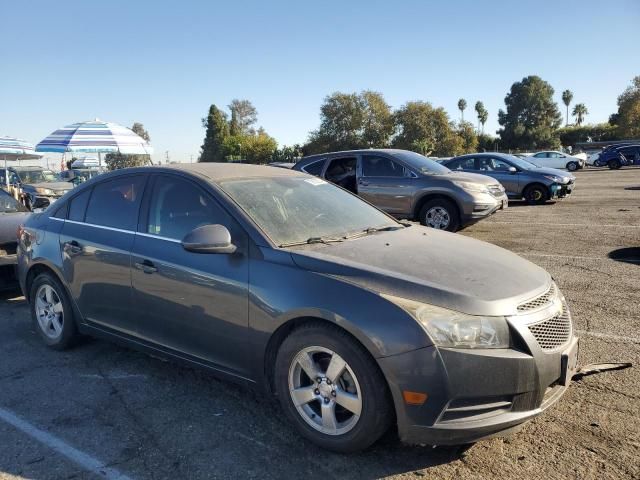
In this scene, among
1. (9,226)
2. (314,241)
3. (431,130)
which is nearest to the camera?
(314,241)

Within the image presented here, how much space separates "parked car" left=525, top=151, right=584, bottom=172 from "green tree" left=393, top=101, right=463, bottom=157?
1222 inches

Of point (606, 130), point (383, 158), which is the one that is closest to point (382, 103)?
point (606, 130)

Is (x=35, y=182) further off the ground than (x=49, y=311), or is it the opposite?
(x=35, y=182)

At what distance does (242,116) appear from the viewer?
10050cm

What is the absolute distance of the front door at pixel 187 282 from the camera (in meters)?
3.33

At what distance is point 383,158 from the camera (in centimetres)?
1087

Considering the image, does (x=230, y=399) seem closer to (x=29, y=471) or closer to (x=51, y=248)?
(x=29, y=471)

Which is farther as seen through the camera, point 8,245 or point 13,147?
point 13,147

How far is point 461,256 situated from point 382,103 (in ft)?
245

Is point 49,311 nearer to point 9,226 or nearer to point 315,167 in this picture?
point 9,226

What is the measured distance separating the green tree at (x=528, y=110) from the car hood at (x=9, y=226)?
304 feet

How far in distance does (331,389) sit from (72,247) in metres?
2.77

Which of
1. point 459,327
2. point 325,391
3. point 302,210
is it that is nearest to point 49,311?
point 302,210

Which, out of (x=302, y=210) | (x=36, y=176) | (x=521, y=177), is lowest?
(x=521, y=177)
